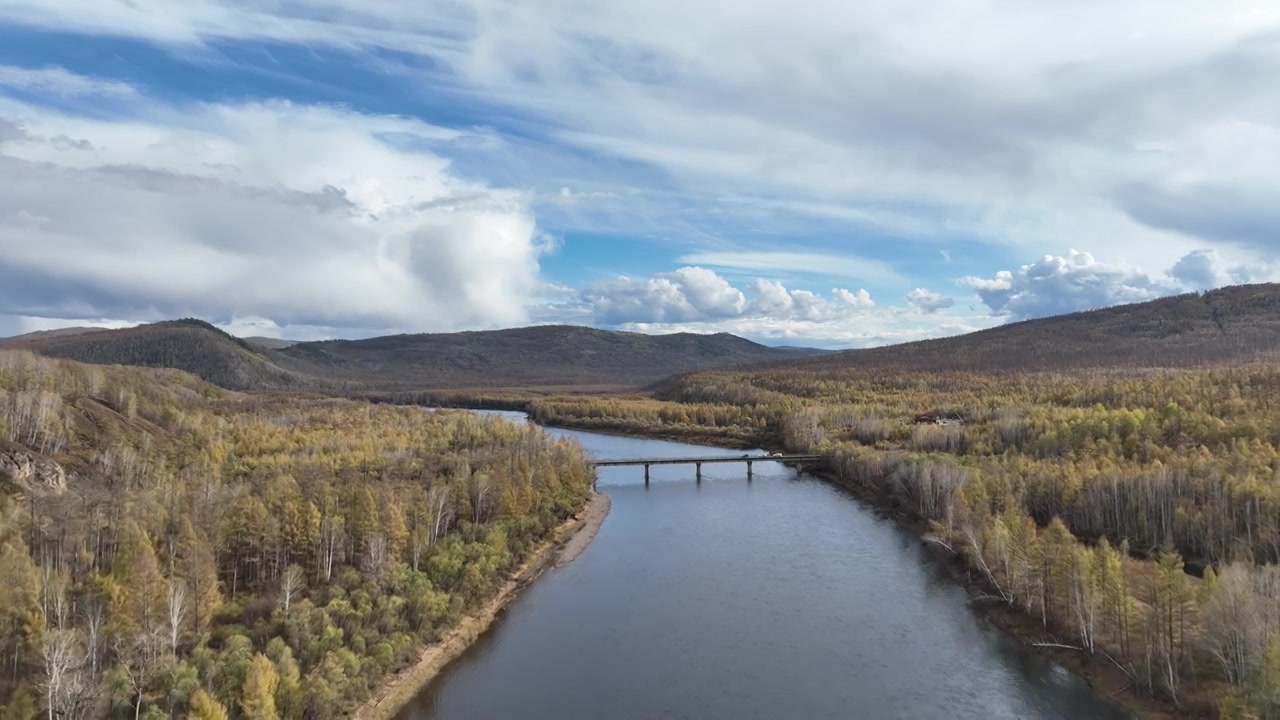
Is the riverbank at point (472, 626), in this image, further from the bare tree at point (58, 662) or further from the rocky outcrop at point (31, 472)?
the rocky outcrop at point (31, 472)

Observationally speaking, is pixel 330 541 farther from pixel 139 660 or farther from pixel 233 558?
pixel 139 660

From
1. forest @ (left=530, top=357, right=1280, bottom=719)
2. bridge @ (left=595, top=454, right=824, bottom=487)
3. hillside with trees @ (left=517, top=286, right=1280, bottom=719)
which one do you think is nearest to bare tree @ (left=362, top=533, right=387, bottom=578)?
hillside with trees @ (left=517, top=286, right=1280, bottom=719)

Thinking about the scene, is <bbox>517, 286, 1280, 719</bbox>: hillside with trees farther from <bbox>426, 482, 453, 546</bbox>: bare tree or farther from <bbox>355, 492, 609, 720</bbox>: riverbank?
<bbox>426, 482, 453, 546</bbox>: bare tree

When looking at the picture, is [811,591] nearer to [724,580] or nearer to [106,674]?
[724,580]

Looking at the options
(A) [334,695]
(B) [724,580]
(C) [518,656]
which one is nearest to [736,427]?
(B) [724,580]

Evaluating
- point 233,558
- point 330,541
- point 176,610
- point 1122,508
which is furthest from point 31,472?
point 1122,508
